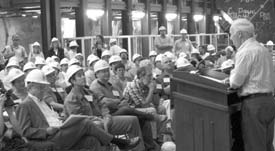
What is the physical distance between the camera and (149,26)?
21953 millimetres

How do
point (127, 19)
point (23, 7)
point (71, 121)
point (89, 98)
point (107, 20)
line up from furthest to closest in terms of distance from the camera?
1. point (127, 19)
2. point (107, 20)
3. point (23, 7)
4. point (89, 98)
5. point (71, 121)

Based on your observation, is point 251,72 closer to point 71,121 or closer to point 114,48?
point 71,121

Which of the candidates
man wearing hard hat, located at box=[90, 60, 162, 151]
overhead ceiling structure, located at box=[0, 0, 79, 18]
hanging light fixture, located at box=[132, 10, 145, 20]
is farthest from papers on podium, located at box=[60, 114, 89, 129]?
hanging light fixture, located at box=[132, 10, 145, 20]

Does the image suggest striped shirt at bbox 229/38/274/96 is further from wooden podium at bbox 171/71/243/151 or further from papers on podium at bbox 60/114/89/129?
papers on podium at bbox 60/114/89/129

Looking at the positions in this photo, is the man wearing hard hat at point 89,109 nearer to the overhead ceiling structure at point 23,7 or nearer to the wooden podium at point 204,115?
the wooden podium at point 204,115

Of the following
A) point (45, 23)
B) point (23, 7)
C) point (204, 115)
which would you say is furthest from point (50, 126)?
point (23, 7)

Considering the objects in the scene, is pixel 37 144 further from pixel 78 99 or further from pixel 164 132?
pixel 164 132

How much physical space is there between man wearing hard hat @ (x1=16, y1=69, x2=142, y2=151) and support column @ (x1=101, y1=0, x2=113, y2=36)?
11.8 meters

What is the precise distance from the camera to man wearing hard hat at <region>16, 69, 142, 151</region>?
5.56 metres

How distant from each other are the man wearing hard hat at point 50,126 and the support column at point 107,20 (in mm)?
11807

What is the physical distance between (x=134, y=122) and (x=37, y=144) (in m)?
1.70

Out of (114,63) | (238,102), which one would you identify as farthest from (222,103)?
(114,63)

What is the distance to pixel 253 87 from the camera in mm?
4602

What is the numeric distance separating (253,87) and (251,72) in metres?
0.14
